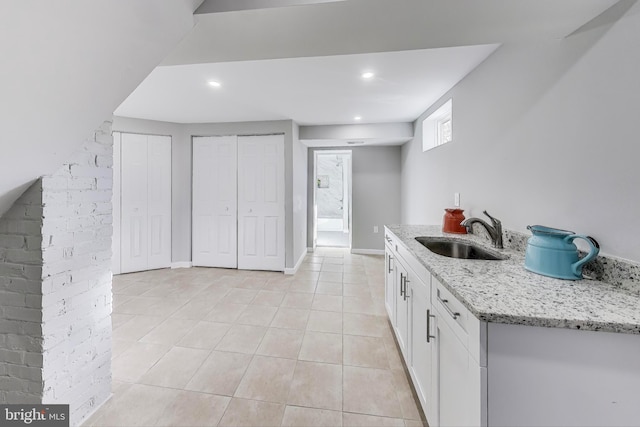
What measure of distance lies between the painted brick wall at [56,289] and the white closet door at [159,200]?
2651 millimetres

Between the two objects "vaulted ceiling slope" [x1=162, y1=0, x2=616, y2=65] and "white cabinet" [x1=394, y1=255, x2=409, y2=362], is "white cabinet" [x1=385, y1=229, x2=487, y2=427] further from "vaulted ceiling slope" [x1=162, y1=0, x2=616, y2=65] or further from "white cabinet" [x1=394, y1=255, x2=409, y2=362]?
"vaulted ceiling slope" [x1=162, y1=0, x2=616, y2=65]

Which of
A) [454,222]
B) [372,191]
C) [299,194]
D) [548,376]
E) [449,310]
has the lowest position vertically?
[548,376]

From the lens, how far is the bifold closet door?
3.65m

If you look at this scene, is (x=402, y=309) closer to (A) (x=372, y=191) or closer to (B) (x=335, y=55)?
(B) (x=335, y=55)

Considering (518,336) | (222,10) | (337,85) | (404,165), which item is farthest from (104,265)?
(404,165)

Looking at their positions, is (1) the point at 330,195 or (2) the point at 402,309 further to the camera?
(1) the point at 330,195

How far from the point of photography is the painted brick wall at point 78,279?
48.8 inches

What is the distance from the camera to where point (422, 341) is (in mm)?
1391

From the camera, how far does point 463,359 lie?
91 cm

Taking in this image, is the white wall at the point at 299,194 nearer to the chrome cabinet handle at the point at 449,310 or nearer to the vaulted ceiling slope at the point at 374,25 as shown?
the vaulted ceiling slope at the point at 374,25

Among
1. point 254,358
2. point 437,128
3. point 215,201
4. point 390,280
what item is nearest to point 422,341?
point 390,280

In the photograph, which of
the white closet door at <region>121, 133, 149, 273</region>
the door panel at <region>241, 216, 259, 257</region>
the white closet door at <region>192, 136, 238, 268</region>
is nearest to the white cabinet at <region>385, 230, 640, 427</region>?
the door panel at <region>241, 216, 259, 257</region>

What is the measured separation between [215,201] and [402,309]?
3276 mm

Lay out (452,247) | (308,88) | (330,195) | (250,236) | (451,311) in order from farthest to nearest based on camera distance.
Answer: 1. (330,195)
2. (250,236)
3. (308,88)
4. (452,247)
5. (451,311)
